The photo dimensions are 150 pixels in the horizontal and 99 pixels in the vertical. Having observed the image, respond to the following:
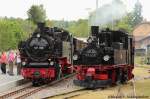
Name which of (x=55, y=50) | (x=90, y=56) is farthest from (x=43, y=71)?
(x=90, y=56)

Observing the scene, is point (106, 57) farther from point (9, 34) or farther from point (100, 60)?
point (9, 34)

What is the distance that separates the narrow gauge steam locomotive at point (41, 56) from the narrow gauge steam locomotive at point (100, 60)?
6.48 feet

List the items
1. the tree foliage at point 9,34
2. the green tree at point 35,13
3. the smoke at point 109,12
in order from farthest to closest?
the green tree at point 35,13 → the tree foliage at point 9,34 → the smoke at point 109,12

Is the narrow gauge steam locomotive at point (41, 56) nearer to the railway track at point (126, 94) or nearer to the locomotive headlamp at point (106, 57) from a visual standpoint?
the locomotive headlamp at point (106, 57)

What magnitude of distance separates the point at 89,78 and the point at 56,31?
623 cm

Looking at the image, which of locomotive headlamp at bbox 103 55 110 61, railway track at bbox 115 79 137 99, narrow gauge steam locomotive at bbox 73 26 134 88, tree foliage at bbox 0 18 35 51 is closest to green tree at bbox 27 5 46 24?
tree foliage at bbox 0 18 35 51

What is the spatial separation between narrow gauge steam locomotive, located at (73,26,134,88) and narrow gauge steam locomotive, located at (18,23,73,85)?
6.48ft

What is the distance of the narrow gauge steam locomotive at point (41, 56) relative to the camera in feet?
83.5

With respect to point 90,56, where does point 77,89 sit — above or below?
below

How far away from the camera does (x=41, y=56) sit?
25797mm

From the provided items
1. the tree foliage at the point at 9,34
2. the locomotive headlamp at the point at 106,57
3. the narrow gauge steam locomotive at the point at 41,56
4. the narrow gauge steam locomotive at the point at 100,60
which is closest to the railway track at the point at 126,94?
the narrow gauge steam locomotive at the point at 100,60

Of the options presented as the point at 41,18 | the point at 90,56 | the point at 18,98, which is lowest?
the point at 18,98

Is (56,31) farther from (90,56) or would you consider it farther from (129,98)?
(129,98)

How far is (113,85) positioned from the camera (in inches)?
992
